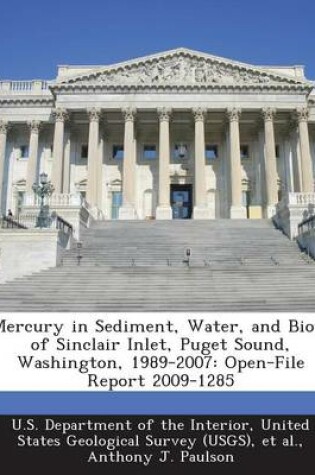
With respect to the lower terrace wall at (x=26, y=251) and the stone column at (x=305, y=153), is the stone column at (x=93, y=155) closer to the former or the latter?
the lower terrace wall at (x=26, y=251)

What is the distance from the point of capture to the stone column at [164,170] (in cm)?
4042

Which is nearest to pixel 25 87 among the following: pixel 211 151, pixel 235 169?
pixel 211 151

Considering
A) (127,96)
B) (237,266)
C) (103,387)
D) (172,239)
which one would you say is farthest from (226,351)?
(127,96)

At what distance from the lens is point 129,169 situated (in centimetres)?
4188

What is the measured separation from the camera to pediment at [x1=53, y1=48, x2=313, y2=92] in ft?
141

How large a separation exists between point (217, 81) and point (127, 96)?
882 cm

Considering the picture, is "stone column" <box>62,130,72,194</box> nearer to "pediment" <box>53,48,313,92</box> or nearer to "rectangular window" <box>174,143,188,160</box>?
"pediment" <box>53,48,313,92</box>

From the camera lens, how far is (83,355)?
30.9ft

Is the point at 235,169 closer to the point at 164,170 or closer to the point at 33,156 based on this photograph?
the point at 164,170

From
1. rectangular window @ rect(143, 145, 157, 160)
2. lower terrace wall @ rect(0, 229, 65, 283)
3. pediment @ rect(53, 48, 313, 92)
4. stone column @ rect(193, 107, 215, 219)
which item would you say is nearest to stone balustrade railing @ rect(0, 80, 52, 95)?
pediment @ rect(53, 48, 313, 92)

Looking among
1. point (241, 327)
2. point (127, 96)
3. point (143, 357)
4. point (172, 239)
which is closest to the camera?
point (143, 357)

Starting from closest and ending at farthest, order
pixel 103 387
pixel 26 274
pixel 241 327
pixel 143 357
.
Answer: pixel 103 387 → pixel 143 357 → pixel 241 327 → pixel 26 274

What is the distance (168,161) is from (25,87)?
18.3 m

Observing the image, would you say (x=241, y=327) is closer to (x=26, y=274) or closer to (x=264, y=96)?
(x=26, y=274)
